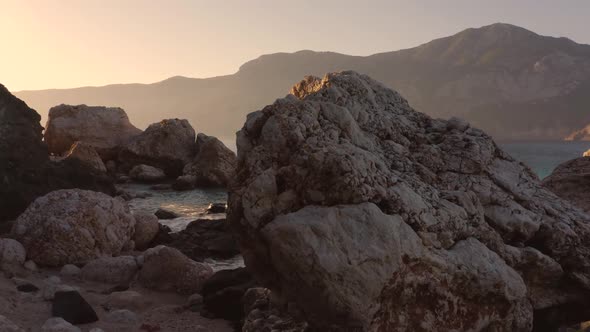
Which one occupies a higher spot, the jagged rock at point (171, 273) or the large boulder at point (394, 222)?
the large boulder at point (394, 222)

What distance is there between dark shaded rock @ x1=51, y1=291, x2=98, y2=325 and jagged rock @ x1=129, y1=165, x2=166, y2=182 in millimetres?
26123

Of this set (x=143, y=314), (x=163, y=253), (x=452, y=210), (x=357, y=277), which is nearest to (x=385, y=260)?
(x=357, y=277)

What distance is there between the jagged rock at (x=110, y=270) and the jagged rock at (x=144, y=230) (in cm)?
277

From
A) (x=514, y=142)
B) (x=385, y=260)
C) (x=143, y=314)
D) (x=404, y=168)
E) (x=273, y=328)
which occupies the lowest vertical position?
(x=514, y=142)

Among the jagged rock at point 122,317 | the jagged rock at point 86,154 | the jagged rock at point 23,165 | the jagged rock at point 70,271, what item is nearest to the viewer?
the jagged rock at point 122,317

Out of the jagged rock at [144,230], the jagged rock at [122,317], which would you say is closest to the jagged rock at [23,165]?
the jagged rock at [144,230]

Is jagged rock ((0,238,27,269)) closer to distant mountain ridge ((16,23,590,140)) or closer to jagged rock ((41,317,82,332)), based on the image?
jagged rock ((41,317,82,332))

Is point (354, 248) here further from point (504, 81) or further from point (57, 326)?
point (504, 81)

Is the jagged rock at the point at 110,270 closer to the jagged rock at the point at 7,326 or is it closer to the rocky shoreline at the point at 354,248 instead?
the rocky shoreline at the point at 354,248

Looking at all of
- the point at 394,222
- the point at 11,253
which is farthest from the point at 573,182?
the point at 11,253

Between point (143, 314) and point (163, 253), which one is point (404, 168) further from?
point (163, 253)

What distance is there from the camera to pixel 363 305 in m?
5.24

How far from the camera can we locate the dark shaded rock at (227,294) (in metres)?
8.52

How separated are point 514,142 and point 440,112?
27.6m
